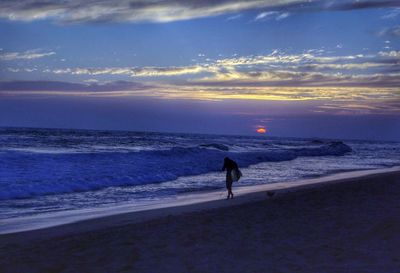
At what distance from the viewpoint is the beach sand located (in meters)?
6.50

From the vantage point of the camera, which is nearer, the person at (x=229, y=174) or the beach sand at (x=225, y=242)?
the beach sand at (x=225, y=242)

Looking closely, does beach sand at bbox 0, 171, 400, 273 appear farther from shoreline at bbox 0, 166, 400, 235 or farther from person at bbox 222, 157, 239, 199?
person at bbox 222, 157, 239, 199

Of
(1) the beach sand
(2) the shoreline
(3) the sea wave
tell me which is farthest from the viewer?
(3) the sea wave

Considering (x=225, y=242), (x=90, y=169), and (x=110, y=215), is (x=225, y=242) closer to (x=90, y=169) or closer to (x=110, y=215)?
(x=110, y=215)

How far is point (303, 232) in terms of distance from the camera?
8.48 m

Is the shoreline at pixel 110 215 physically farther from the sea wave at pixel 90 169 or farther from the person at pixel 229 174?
the sea wave at pixel 90 169

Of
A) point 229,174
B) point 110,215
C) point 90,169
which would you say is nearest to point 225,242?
point 110,215

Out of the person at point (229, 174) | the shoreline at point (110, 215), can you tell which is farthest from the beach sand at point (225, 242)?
the person at point (229, 174)

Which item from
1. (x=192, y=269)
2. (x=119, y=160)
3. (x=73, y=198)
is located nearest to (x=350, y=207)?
(x=192, y=269)

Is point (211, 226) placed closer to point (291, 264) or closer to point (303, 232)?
point (303, 232)

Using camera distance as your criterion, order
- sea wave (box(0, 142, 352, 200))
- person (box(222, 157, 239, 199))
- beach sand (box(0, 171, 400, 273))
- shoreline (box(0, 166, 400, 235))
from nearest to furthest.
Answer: beach sand (box(0, 171, 400, 273)) → shoreline (box(0, 166, 400, 235)) → person (box(222, 157, 239, 199)) → sea wave (box(0, 142, 352, 200))

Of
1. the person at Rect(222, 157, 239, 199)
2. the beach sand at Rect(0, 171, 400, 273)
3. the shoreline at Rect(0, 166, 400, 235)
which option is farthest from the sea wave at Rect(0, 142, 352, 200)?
the beach sand at Rect(0, 171, 400, 273)

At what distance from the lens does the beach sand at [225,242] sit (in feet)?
21.3

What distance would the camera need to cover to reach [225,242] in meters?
7.87
